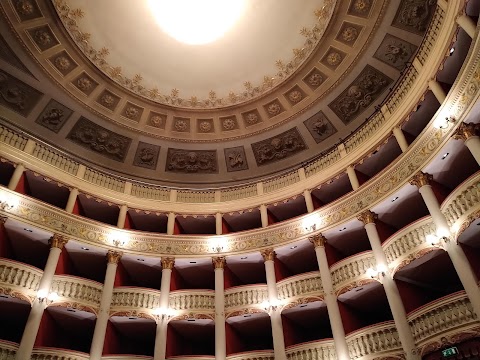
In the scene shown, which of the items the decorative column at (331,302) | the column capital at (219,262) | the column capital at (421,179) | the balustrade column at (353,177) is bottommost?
the decorative column at (331,302)

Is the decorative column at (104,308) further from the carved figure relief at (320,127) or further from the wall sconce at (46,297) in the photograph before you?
the carved figure relief at (320,127)

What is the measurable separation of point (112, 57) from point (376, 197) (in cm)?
1502

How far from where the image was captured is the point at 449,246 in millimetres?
12852

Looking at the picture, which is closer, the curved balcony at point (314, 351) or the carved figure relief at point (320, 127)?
the curved balcony at point (314, 351)

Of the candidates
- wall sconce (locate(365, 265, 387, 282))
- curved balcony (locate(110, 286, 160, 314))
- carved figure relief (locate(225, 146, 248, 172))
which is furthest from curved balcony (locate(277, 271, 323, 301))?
carved figure relief (locate(225, 146, 248, 172))

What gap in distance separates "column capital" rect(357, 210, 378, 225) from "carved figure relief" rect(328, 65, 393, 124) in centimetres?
665

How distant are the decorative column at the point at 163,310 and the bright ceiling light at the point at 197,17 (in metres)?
11.5

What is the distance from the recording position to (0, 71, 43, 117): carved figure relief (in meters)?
19.2

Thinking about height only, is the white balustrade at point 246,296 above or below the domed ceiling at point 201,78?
below

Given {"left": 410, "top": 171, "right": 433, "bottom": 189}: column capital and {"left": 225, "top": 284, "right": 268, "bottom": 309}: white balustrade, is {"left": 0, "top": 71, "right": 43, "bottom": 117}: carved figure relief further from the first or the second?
{"left": 410, "top": 171, "right": 433, "bottom": 189}: column capital

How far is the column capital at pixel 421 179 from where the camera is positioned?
581 inches

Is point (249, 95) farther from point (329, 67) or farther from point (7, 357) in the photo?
point (7, 357)

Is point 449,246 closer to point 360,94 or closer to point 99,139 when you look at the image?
point 360,94

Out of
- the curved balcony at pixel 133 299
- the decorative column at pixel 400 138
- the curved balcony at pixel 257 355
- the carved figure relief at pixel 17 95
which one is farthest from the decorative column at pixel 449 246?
the carved figure relief at pixel 17 95
